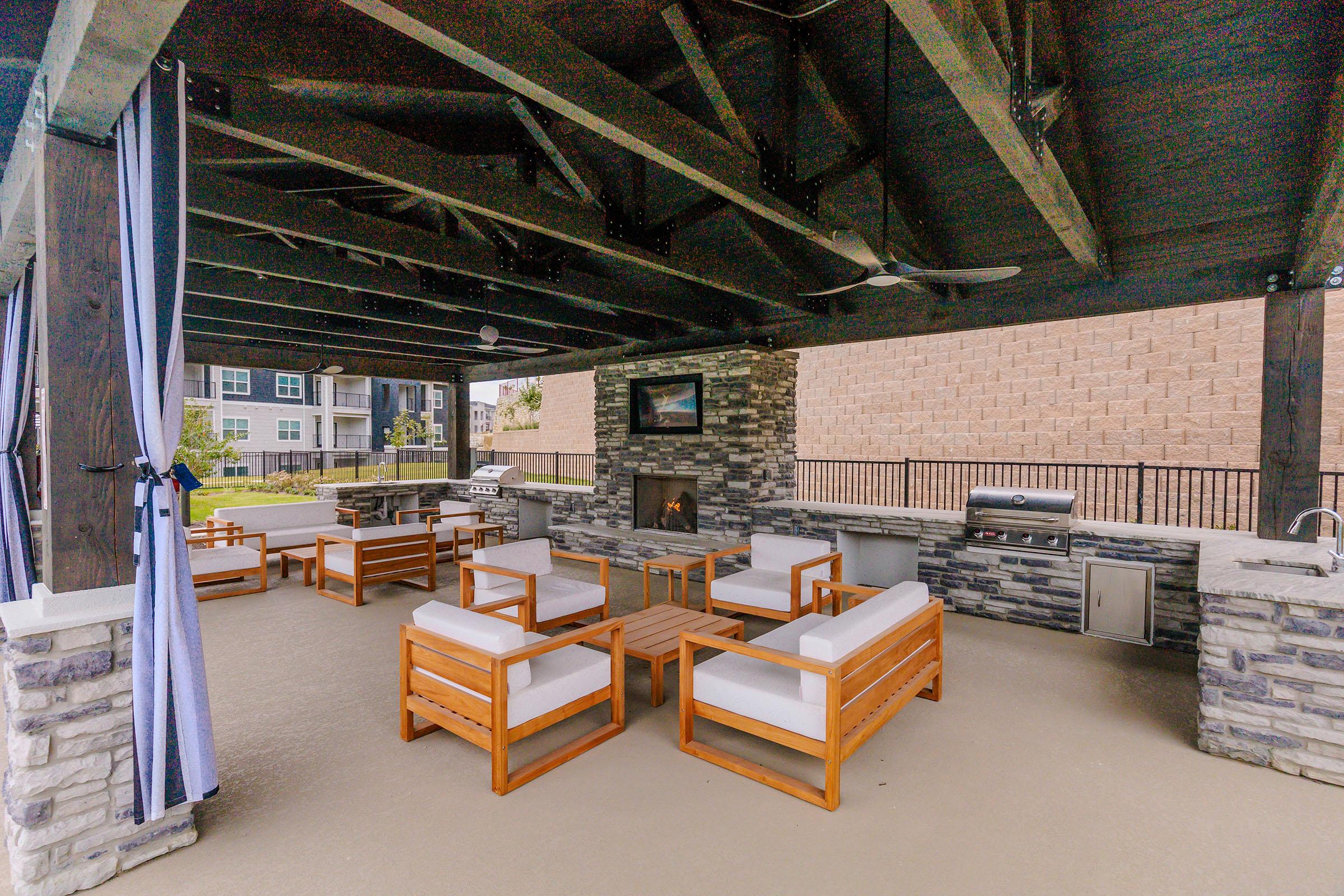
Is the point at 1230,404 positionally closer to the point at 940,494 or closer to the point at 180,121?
the point at 940,494

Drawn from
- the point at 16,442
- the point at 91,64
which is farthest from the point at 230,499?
the point at 91,64

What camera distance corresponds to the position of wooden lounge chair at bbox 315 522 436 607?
5988mm

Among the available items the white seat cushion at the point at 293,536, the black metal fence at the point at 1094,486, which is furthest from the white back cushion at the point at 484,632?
the black metal fence at the point at 1094,486

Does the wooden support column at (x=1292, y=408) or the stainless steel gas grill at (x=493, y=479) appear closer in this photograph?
the wooden support column at (x=1292, y=408)

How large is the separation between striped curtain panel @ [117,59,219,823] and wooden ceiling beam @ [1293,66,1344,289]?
4.60 m

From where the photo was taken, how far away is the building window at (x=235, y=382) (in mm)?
17516

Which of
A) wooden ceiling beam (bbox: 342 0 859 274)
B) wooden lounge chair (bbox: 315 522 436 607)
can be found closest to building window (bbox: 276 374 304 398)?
wooden lounge chair (bbox: 315 522 436 607)

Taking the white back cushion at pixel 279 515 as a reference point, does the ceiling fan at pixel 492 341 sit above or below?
above

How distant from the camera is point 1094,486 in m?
7.12

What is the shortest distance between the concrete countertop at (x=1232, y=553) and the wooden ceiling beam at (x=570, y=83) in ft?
8.82

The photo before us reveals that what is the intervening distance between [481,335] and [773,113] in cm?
413

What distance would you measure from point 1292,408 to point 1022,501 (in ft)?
6.00

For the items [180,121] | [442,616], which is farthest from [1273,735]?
[180,121]

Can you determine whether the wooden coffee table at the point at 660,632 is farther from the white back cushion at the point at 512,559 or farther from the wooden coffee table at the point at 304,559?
the wooden coffee table at the point at 304,559
